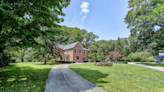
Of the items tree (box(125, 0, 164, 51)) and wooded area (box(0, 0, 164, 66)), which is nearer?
wooded area (box(0, 0, 164, 66))

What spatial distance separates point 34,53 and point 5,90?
754 inches

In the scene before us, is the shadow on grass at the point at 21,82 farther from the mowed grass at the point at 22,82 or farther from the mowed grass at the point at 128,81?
the mowed grass at the point at 128,81

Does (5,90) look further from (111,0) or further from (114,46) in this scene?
(114,46)

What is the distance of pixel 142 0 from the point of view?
1324 cm

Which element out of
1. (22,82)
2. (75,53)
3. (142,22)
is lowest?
(22,82)

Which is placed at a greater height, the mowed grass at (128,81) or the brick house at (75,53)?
the brick house at (75,53)

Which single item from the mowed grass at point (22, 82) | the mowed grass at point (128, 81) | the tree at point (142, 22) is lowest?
the mowed grass at point (128, 81)

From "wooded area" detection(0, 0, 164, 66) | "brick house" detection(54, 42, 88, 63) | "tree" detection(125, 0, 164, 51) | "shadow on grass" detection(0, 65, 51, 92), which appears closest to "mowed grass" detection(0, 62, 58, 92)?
"shadow on grass" detection(0, 65, 51, 92)

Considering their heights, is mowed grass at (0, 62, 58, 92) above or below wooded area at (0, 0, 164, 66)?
below

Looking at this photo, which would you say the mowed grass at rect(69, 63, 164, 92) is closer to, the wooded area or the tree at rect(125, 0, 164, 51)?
the wooded area

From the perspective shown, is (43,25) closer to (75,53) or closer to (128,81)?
(128,81)

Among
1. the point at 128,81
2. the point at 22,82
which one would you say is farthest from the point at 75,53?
the point at 128,81

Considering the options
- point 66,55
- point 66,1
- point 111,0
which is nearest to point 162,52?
point 111,0

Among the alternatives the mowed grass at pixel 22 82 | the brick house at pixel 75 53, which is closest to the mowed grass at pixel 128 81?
the mowed grass at pixel 22 82
